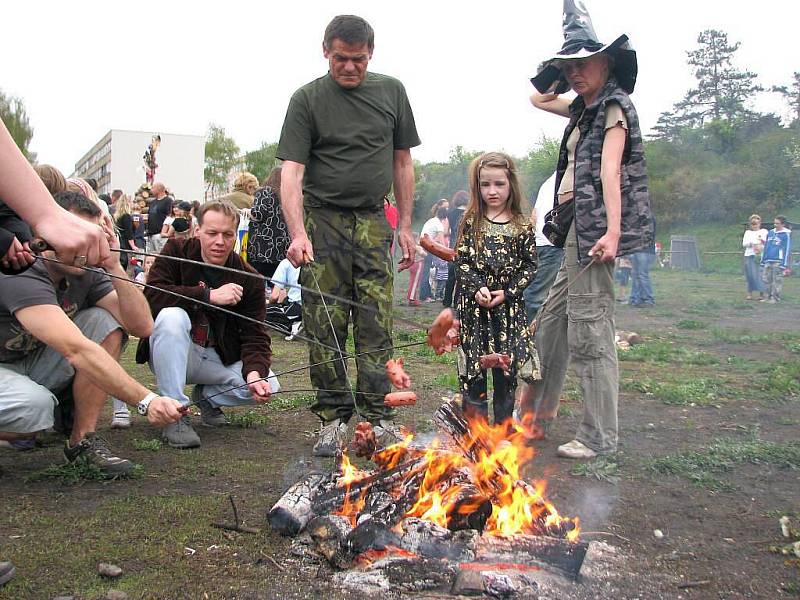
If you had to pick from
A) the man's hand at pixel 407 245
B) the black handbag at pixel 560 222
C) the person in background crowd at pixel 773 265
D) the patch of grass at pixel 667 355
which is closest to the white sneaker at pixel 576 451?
the black handbag at pixel 560 222

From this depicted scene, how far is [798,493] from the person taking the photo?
3564 millimetres

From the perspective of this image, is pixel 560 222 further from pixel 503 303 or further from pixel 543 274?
pixel 543 274

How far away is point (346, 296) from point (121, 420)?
1770mm

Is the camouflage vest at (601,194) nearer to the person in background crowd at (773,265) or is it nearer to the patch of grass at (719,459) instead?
the patch of grass at (719,459)

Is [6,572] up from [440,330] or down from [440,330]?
down

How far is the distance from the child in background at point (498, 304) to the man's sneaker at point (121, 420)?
227 centimetres

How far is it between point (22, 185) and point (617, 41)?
3.24m

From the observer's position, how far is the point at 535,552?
8.86 feet

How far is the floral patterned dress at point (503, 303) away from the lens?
4.24m

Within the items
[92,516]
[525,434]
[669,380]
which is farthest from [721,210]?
[92,516]

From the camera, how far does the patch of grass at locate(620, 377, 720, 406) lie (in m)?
5.56

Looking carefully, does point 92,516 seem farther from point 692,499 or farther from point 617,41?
point 617,41

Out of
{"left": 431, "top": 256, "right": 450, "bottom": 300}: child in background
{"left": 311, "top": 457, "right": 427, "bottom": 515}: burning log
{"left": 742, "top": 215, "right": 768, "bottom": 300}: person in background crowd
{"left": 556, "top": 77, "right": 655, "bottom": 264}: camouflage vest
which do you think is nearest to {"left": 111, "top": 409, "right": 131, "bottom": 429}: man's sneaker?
{"left": 311, "top": 457, "right": 427, "bottom": 515}: burning log

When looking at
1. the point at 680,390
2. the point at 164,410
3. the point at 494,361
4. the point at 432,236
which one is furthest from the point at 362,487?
the point at 432,236
